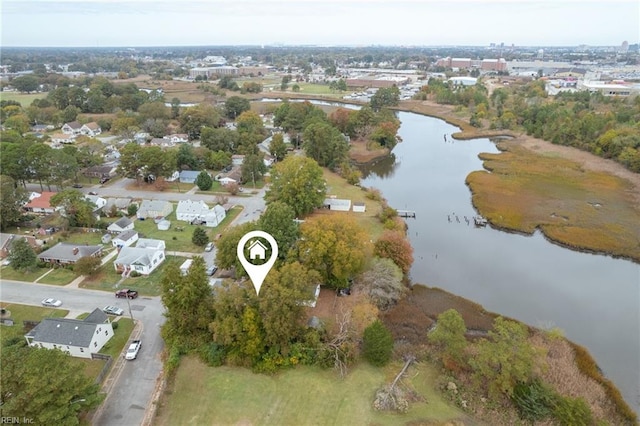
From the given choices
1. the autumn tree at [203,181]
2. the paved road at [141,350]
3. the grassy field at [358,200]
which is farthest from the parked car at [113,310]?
the autumn tree at [203,181]

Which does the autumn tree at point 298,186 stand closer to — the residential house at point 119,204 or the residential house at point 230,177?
the residential house at point 230,177

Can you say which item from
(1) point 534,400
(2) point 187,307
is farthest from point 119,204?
(1) point 534,400

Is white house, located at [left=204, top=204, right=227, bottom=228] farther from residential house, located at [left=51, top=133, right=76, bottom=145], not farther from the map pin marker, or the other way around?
residential house, located at [left=51, top=133, right=76, bottom=145]

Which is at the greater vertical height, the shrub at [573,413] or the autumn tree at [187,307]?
the autumn tree at [187,307]

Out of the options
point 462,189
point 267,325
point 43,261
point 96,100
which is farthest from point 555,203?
point 96,100

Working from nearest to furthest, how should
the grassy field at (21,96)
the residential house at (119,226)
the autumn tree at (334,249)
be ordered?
1. the autumn tree at (334,249)
2. the residential house at (119,226)
3. the grassy field at (21,96)

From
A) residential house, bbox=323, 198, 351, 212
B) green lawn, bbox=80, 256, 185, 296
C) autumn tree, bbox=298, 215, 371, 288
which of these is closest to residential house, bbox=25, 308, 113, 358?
green lawn, bbox=80, 256, 185, 296

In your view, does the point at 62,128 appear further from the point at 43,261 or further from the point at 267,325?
the point at 267,325
